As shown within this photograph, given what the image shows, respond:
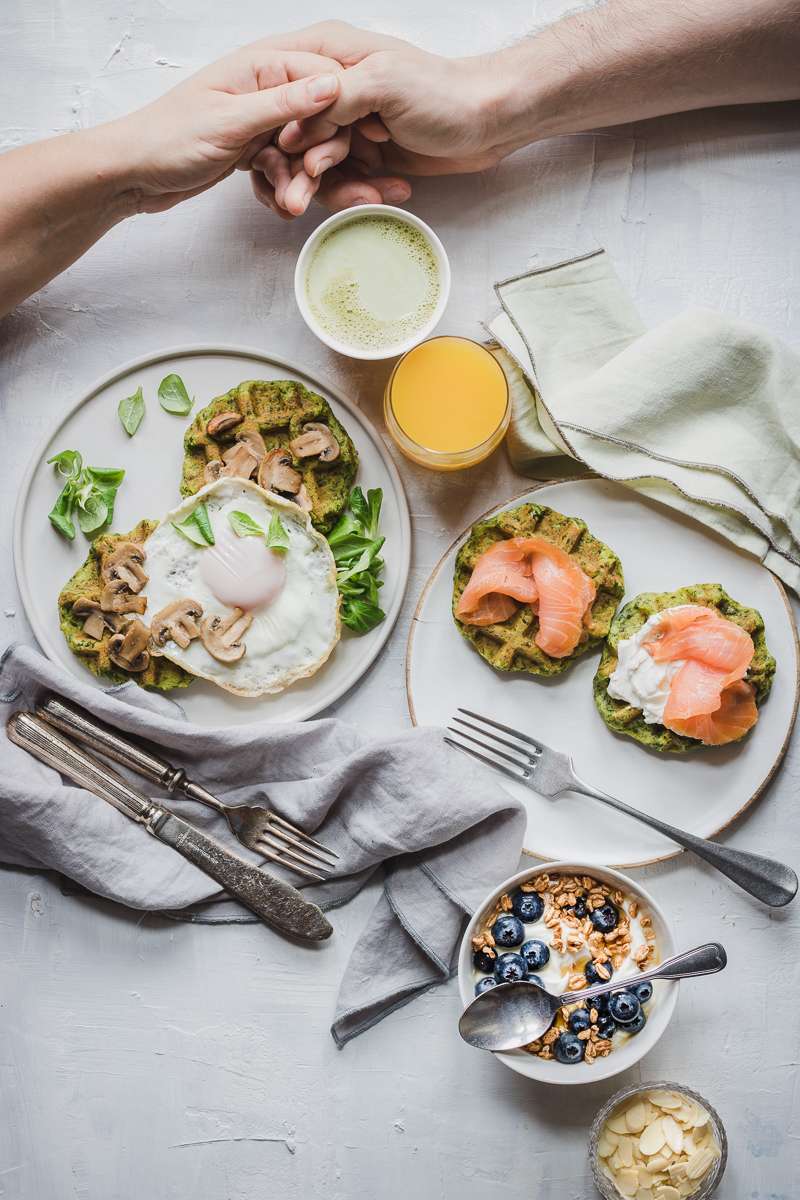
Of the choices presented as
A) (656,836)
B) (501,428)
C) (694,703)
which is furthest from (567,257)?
(656,836)

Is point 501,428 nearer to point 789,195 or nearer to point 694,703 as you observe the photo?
point 694,703

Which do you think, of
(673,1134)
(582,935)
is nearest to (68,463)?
(582,935)

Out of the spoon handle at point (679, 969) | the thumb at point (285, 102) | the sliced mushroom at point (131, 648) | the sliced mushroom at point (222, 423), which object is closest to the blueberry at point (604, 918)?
the spoon handle at point (679, 969)

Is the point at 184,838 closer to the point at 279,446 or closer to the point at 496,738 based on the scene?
the point at 496,738

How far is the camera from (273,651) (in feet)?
9.01

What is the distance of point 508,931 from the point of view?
2539mm

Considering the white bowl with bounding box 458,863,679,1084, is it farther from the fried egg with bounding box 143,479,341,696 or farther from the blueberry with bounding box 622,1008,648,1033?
the fried egg with bounding box 143,479,341,696

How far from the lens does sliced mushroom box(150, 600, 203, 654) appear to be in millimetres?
2719

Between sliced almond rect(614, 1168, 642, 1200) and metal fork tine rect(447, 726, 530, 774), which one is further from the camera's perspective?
metal fork tine rect(447, 726, 530, 774)

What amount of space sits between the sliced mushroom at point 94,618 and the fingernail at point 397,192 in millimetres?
1422

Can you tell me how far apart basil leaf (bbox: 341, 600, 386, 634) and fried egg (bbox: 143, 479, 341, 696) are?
0.04 m

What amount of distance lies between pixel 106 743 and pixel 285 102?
1.77m

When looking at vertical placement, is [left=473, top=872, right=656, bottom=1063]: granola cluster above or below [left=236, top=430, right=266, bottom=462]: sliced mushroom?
below

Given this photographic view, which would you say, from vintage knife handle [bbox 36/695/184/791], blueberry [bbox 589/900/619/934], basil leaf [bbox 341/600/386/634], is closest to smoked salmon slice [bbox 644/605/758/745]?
blueberry [bbox 589/900/619/934]
